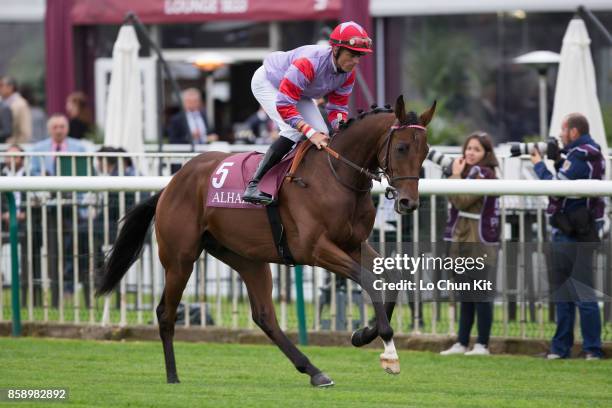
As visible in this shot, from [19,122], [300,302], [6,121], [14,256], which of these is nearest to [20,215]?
[14,256]

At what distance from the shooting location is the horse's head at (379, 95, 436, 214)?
23.9 feet

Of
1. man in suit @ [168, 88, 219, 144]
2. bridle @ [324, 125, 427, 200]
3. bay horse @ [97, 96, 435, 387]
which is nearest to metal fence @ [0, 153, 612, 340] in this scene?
bay horse @ [97, 96, 435, 387]

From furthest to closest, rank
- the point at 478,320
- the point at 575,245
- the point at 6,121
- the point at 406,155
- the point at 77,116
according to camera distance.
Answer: the point at 6,121
the point at 77,116
the point at 478,320
the point at 575,245
the point at 406,155

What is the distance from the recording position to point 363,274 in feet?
24.7

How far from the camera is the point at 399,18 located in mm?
17328

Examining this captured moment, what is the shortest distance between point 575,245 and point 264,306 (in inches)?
87.8

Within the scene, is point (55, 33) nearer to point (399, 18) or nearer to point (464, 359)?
point (399, 18)

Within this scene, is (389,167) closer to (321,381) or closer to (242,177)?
(242,177)

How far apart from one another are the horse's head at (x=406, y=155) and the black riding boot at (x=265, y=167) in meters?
0.80

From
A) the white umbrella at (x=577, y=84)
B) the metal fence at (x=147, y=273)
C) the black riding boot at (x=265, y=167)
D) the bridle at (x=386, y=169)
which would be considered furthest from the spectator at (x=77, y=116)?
the bridle at (x=386, y=169)

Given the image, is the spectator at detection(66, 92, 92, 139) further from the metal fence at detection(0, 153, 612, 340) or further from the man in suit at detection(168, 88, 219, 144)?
the metal fence at detection(0, 153, 612, 340)

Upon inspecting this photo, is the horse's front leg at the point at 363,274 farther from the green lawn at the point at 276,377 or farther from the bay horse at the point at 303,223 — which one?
the green lawn at the point at 276,377

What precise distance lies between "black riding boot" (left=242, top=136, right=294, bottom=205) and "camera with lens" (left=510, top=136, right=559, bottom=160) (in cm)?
213

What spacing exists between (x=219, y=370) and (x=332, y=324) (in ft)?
4.73
